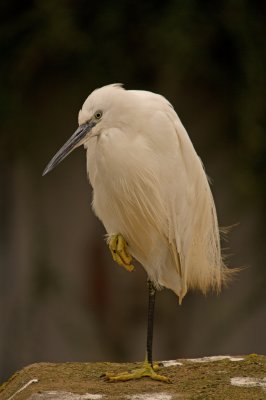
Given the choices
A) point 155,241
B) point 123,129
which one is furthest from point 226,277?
point 123,129

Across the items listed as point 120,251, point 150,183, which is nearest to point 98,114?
point 150,183

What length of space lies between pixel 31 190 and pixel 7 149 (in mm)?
134

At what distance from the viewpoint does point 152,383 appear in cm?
297

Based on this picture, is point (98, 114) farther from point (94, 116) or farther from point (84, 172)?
point (84, 172)

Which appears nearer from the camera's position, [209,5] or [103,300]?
[209,5]

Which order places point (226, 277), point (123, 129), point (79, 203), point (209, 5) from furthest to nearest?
point (79, 203) < point (209, 5) < point (226, 277) < point (123, 129)

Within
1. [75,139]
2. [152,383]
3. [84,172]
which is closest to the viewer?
[75,139]

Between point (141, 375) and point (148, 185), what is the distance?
14.5 inches

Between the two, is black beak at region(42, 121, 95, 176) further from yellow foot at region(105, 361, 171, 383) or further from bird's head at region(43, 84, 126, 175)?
yellow foot at region(105, 361, 171, 383)

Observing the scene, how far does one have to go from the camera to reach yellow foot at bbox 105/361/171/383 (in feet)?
9.80

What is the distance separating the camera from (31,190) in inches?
173

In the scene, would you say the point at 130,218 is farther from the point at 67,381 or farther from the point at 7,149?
the point at 7,149

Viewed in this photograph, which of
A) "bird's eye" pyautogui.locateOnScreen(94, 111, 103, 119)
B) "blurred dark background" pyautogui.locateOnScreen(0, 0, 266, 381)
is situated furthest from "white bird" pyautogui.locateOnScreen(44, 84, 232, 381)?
"blurred dark background" pyautogui.locateOnScreen(0, 0, 266, 381)

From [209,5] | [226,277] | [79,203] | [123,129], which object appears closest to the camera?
[123,129]
